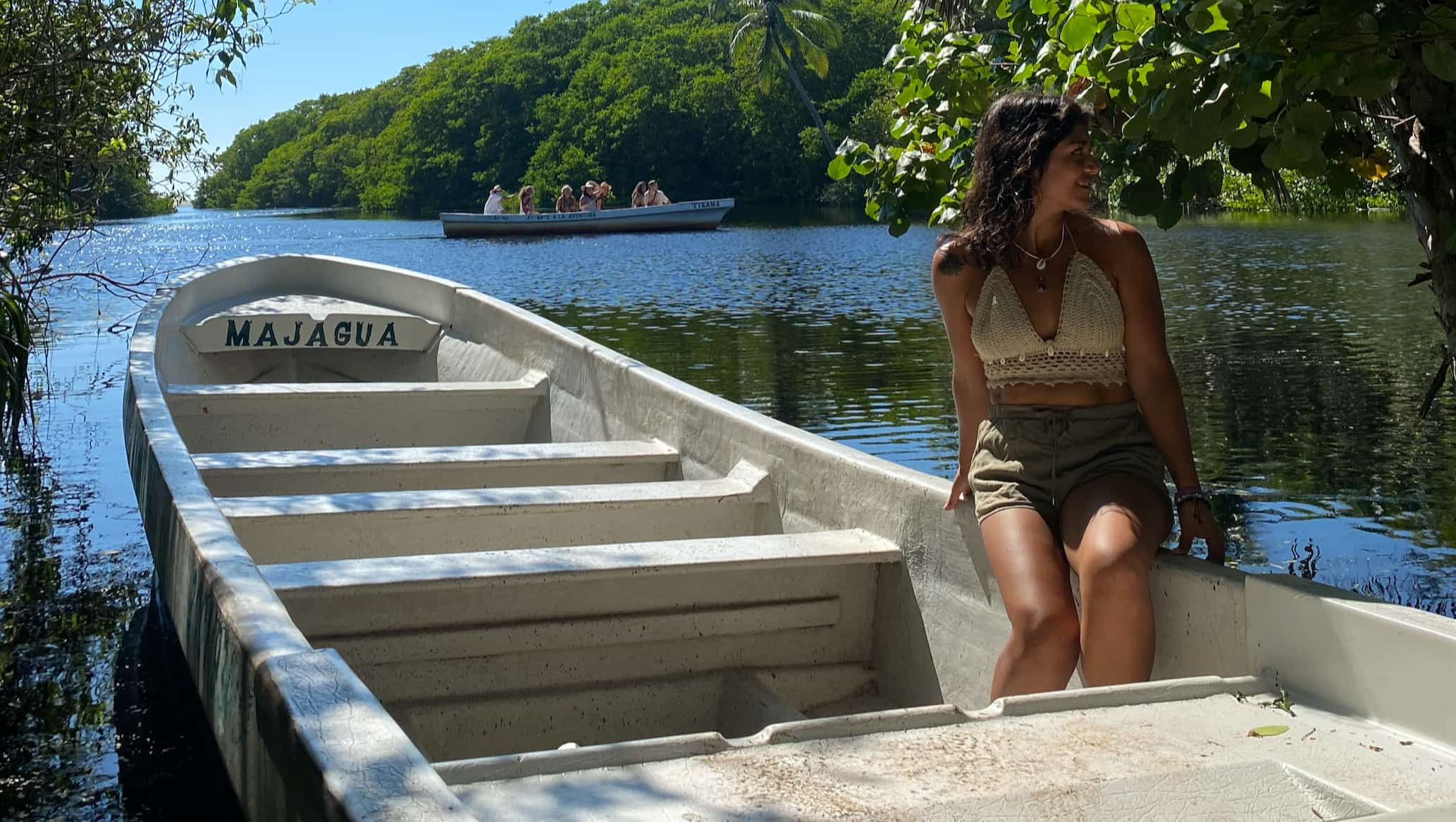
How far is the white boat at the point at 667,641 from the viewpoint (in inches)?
77.9

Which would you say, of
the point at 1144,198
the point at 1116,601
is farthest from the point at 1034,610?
the point at 1144,198

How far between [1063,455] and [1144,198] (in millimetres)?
688

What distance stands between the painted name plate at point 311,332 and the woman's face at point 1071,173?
5.39 m

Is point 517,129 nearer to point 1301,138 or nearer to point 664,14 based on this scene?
point 664,14

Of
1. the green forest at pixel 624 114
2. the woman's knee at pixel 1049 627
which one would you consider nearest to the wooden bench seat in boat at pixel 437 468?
the woman's knee at pixel 1049 627

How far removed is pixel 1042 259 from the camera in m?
2.98

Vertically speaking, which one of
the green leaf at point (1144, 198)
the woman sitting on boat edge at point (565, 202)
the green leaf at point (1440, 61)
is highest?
the woman sitting on boat edge at point (565, 202)

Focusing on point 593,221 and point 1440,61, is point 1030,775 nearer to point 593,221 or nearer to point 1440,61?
point 1440,61

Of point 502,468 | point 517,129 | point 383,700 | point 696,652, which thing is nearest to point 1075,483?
point 696,652

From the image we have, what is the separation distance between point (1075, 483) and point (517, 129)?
260 ft

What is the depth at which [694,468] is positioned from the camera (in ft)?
15.3

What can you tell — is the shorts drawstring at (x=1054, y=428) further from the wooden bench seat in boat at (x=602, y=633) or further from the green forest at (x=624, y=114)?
the green forest at (x=624, y=114)

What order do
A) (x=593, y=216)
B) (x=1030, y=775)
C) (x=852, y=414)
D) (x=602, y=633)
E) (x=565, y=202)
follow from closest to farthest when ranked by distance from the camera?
(x=1030, y=775)
(x=602, y=633)
(x=852, y=414)
(x=593, y=216)
(x=565, y=202)

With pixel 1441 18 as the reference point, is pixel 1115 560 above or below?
below
